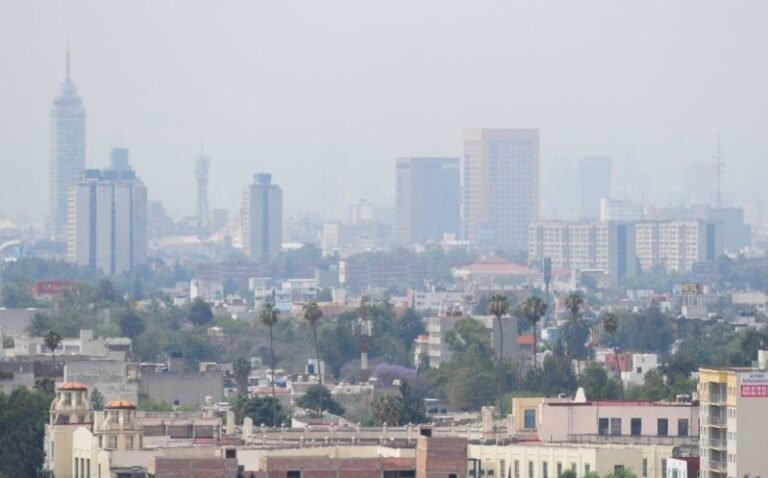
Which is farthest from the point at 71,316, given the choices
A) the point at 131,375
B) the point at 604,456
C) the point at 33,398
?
the point at 604,456

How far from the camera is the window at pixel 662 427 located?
6669 cm

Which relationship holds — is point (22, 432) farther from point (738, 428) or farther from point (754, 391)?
point (754, 391)

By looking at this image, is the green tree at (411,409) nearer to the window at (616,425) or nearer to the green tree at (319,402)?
the green tree at (319,402)

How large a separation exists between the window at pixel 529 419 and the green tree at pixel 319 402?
65.6 feet

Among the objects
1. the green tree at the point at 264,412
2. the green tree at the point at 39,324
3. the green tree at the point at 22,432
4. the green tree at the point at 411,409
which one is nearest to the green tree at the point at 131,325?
the green tree at the point at 39,324

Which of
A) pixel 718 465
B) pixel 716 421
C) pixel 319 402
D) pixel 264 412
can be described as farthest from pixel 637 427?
pixel 319 402

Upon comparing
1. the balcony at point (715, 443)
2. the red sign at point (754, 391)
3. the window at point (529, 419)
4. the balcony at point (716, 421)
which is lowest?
the window at point (529, 419)

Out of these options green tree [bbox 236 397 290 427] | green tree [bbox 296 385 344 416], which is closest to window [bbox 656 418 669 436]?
green tree [bbox 236 397 290 427]

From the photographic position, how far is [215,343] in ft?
438

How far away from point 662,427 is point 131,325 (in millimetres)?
71943

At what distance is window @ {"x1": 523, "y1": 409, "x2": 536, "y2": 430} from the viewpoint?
70688 mm

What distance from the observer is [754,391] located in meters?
56.8

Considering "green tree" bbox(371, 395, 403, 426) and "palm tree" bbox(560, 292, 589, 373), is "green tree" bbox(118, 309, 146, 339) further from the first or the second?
"green tree" bbox(371, 395, 403, 426)

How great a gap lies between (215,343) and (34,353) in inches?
1043
